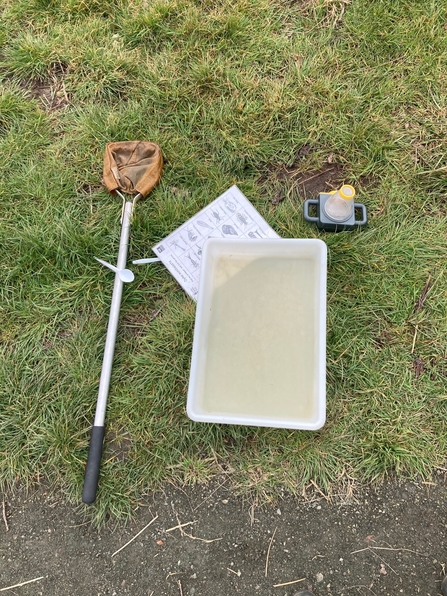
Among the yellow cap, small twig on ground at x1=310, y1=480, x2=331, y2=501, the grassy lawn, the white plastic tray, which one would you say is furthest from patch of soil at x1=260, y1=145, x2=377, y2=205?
small twig on ground at x1=310, y1=480, x2=331, y2=501

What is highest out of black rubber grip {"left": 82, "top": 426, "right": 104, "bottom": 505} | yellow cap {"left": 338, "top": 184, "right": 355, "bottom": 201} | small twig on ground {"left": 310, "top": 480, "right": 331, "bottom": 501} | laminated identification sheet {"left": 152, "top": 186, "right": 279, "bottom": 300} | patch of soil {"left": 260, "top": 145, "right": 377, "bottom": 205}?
yellow cap {"left": 338, "top": 184, "right": 355, "bottom": 201}

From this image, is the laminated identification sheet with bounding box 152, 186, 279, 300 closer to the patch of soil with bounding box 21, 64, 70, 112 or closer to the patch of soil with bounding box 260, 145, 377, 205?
the patch of soil with bounding box 260, 145, 377, 205

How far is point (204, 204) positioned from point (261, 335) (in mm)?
712

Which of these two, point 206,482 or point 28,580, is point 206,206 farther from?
point 28,580

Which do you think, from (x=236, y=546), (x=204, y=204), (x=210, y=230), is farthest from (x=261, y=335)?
(x=236, y=546)

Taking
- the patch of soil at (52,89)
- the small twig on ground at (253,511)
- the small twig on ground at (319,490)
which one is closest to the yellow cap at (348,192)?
the small twig on ground at (319,490)

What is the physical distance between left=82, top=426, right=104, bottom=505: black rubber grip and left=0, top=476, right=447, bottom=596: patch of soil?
13 cm

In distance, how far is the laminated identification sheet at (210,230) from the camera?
186cm

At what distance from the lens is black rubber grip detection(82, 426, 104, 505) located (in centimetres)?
159

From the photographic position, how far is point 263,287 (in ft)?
5.41

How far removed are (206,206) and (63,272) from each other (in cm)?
72

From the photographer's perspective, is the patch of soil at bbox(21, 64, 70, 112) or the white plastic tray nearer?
the white plastic tray

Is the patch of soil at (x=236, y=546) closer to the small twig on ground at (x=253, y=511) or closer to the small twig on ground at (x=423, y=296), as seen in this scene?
the small twig on ground at (x=253, y=511)

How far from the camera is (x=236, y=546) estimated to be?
158cm
